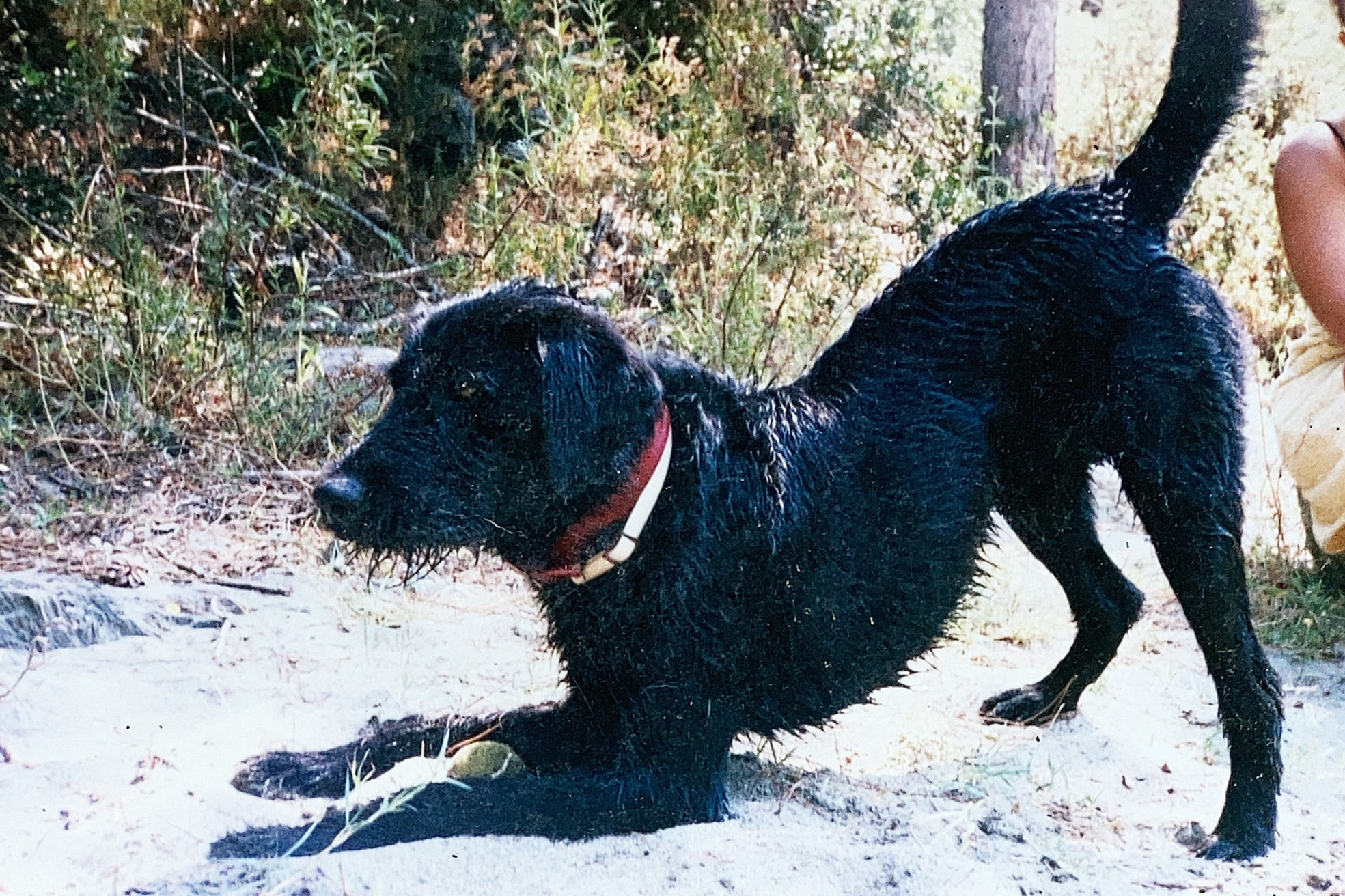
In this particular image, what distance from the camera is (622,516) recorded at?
7.57ft

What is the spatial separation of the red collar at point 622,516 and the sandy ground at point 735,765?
1.76 ft

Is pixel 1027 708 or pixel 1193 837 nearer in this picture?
pixel 1193 837

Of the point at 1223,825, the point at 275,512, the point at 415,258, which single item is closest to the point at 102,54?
the point at 415,258

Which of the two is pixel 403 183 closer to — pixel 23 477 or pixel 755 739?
pixel 23 477

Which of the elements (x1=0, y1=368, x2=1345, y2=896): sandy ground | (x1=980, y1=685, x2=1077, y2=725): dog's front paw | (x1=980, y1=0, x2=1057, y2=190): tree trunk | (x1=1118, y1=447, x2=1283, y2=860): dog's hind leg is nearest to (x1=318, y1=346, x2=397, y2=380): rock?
(x1=0, y1=368, x2=1345, y2=896): sandy ground

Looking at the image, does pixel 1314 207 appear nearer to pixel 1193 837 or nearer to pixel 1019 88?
pixel 1019 88

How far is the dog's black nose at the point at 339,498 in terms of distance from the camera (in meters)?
2.20

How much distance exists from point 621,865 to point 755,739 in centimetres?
71

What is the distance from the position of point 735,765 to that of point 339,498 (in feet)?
3.81

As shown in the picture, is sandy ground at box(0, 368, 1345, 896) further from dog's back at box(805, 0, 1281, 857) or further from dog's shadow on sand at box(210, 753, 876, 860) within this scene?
dog's back at box(805, 0, 1281, 857)

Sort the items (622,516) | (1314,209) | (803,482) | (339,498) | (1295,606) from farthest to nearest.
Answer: (1295,606) → (1314,209) → (803,482) → (622,516) → (339,498)

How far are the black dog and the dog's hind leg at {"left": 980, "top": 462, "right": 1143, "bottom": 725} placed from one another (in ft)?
0.07

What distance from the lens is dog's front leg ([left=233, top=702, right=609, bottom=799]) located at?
2.34m

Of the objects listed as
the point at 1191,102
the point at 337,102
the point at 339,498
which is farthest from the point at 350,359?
the point at 1191,102
